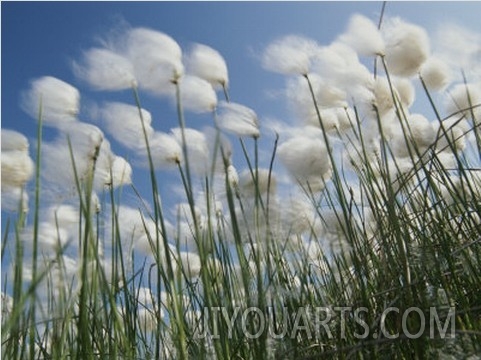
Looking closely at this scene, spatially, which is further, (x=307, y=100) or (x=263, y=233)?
(x=307, y=100)

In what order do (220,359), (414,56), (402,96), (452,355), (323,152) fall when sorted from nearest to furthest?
(452,355), (220,359), (323,152), (414,56), (402,96)

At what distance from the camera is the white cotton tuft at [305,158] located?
2434mm

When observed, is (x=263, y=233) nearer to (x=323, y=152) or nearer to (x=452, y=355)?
(x=452, y=355)

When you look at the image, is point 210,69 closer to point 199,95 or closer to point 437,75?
point 199,95

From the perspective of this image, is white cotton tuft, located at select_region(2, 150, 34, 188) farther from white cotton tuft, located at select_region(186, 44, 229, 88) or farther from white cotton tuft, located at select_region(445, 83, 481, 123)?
white cotton tuft, located at select_region(445, 83, 481, 123)

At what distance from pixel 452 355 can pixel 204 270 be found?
1.94 feet

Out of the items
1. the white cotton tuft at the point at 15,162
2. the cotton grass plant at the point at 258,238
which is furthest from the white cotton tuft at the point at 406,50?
the white cotton tuft at the point at 15,162

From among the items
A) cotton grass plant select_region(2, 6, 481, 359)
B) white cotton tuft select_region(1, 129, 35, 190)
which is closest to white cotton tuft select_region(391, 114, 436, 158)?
cotton grass plant select_region(2, 6, 481, 359)

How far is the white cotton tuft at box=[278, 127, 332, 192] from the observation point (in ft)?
7.98

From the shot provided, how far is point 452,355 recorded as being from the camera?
1.40 metres

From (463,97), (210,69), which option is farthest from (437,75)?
(210,69)

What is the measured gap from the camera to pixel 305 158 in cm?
244

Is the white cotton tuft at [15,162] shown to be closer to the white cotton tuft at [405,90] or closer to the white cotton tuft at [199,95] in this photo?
the white cotton tuft at [199,95]

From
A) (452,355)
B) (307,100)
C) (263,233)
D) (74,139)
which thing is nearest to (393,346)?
(452,355)
